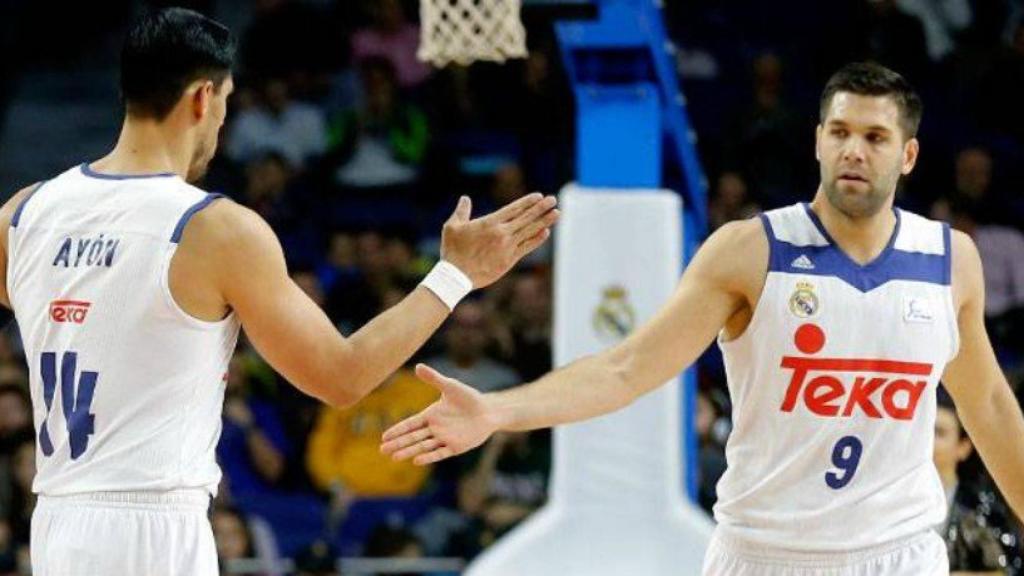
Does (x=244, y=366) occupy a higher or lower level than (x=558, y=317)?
lower

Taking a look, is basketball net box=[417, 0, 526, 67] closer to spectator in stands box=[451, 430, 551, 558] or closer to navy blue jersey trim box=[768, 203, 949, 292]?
navy blue jersey trim box=[768, 203, 949, 292]

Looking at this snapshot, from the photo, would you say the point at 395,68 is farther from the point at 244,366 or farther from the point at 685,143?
the point at 685,143

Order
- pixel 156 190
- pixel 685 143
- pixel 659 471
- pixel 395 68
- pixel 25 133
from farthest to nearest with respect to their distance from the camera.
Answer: pixel 25 133, pixel 395 68, pixel 685 143, pixel 659 471, pixel 156 190

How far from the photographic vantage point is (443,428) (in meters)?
5.17

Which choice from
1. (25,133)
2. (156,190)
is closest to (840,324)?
(156,190)

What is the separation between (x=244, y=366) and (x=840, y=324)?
7767 millimetres

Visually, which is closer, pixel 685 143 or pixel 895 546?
pixel 895 546

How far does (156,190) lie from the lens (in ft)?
15.4

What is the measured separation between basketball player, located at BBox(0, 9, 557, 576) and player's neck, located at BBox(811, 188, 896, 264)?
5.08ft

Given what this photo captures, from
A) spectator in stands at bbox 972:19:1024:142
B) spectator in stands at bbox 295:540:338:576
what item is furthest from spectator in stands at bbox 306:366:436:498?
spectator in stands at bbox 972:19:1024:142

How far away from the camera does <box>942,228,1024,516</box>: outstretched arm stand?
5.74m

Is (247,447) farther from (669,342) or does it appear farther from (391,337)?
(391,337)

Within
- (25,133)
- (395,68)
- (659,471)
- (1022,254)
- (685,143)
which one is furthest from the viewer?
(25,133)

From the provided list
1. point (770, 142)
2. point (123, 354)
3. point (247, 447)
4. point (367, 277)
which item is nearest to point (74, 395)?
point (123, 354)
